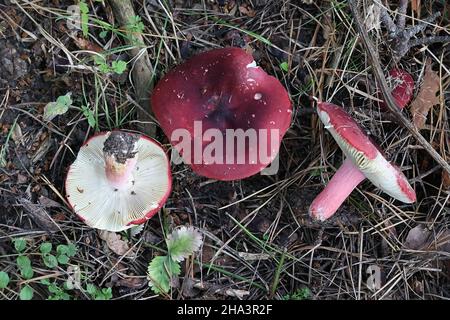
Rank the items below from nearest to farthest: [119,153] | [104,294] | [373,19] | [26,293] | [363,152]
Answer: [363,152] → [119,153] → [26,293] → [104,294] → [373,19]

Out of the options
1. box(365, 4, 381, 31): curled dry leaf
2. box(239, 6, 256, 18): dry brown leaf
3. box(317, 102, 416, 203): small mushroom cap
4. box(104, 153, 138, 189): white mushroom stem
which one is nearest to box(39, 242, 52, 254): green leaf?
box(104, 153, 138, 189): white mushroom stem

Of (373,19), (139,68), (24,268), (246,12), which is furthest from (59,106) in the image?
(373,19)

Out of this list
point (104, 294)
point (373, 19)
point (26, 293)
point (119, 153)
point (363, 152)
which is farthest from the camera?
point (373, 19)

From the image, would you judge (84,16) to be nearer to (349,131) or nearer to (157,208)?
(157,208)

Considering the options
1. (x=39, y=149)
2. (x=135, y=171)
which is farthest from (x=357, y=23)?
(x=39, y=149)

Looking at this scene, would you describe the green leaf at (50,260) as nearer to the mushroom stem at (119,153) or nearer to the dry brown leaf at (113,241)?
the dry brown leaf at (113,241)

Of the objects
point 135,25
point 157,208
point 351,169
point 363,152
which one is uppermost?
point 135,25

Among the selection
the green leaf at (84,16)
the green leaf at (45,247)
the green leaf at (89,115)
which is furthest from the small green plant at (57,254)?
the green leaf at (84,16)
